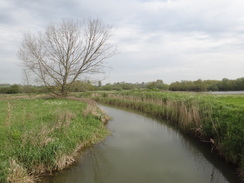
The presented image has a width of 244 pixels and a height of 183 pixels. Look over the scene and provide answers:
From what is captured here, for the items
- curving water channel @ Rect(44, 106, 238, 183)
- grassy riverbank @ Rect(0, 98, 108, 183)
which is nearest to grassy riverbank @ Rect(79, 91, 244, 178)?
curving water channel @ Rect(44, 106, 238, 183)

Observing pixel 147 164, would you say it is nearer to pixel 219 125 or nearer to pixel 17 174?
pixel 219 125

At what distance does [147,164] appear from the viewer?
15.2 ft

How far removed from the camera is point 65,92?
16.9 metres

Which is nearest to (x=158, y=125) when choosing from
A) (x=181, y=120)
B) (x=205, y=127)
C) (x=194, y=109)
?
(x=181, y=120)

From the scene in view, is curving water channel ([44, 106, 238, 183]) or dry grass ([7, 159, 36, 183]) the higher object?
dry grass ([7, 159, 36, 183])

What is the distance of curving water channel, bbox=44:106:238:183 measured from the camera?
3926mm

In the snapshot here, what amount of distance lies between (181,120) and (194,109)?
1.27m

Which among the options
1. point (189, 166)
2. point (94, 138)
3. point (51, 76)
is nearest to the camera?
point (189, 166)

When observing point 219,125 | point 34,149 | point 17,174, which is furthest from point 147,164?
point 17,174

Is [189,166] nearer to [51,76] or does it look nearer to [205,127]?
[205,127]

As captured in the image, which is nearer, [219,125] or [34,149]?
[34,149]

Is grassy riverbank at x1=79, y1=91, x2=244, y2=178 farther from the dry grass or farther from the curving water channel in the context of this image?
the dry grass

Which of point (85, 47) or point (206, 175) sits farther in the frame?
point (85, 47)

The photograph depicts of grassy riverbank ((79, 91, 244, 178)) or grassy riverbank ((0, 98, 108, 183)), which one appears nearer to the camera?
grassy riverbank ((0, 98, 108, 183))
